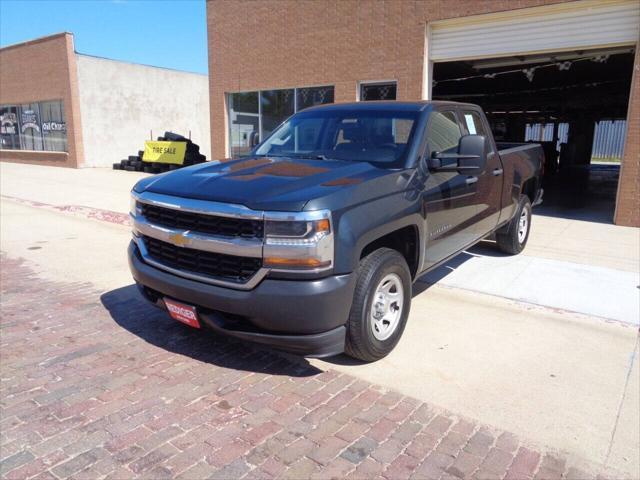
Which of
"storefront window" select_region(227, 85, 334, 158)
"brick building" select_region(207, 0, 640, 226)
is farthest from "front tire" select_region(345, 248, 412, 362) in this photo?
"storefront window" select_region(227, 85, 334, 158)

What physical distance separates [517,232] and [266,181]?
470cm

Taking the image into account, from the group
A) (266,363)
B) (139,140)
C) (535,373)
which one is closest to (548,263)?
(535,373)

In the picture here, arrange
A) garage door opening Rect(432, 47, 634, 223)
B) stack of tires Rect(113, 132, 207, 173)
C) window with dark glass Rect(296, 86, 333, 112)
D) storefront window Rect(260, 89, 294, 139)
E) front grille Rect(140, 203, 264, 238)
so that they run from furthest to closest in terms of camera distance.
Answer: stack of tires Rect(113, 132, 207, 173) → storefront window Rect(260, 89, 294, 139) → window with dark glass Rect(296, 86, 333, 112) → garage door opening Rect(432, 47, 634, 223) → front grille Rect(140, 203, 264, 238)

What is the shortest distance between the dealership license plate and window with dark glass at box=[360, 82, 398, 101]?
33.3 feet

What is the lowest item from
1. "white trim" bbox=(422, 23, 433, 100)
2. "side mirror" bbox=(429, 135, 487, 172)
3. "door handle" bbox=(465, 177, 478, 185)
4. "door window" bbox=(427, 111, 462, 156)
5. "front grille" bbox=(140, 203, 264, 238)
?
"front grille" bbox=(140, 203, 264, 238)

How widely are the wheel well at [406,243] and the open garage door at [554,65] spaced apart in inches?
317

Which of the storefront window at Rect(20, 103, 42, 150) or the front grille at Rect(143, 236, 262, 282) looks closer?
the front grille at Rect(143, 236, 262, 282)

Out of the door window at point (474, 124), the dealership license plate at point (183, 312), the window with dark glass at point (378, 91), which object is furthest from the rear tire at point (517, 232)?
the window with dark glass at point (378, 91)

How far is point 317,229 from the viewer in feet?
9.96

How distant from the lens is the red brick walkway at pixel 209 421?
263 cm

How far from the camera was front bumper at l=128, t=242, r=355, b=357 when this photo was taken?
3.05 meters

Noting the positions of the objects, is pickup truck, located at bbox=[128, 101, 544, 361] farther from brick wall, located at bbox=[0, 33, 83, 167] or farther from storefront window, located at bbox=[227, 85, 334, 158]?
brick wall, located at bbox=[0, 33, 83, 167]

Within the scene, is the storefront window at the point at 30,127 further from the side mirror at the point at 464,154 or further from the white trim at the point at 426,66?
the side mirror at the point at 464,154

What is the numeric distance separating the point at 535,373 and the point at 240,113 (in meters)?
14.2
